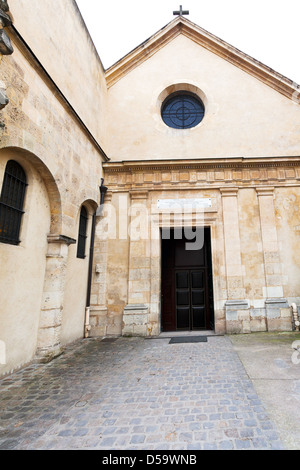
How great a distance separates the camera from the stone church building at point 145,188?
15.1ft

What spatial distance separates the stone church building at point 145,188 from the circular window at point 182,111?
0.15 ft

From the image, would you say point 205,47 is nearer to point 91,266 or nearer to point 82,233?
point 82,233

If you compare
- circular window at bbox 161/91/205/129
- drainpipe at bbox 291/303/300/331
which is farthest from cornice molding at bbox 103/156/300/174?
drainpipe at bbox 291/303/300/331

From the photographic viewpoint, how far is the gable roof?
802 cm

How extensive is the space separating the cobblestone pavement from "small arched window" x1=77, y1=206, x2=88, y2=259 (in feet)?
8.67

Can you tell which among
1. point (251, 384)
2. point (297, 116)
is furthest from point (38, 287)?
point (297, 116)

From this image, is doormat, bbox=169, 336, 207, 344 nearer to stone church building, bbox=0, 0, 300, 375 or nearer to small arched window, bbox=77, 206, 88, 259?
stone church building, bbox=0, 0, 300, 375

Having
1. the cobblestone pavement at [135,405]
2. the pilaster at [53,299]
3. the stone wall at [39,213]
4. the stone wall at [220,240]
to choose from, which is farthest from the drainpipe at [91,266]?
the cobblestone pavement at [135,405]

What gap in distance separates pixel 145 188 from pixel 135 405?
5.77 metres

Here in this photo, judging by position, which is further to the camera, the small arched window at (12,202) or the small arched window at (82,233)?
the small arched window at (82,233)

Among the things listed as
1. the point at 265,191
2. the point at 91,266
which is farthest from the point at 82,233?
the point at 265,191

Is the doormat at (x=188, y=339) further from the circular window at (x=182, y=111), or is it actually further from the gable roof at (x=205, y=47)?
the gable roof at (x=205, y=47)

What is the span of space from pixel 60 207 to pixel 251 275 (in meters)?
5.37

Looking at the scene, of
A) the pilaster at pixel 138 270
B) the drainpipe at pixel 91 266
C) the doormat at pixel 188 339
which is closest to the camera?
the doormat at pixel 188 339
